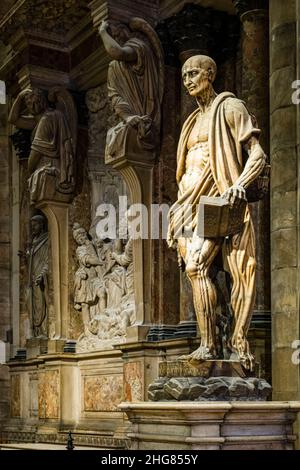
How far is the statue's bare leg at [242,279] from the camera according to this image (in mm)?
7195

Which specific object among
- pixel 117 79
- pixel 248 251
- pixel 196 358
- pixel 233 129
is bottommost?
pixel 196 358

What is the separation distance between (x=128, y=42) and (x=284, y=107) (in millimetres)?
2800

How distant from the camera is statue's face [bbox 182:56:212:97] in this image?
757cm

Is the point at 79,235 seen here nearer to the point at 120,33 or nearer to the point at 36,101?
the point at 36,101

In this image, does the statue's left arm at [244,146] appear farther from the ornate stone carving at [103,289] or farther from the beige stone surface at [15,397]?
the beige stone surface at [15,397]

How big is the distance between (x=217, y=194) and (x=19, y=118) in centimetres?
661

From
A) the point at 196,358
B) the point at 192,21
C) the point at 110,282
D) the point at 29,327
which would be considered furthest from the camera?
the point at 29,327

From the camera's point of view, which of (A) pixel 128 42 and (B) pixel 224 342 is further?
(A) pixel 128 42

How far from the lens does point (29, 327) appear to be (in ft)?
46.3

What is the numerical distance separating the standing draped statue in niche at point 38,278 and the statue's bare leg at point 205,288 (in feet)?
20.5

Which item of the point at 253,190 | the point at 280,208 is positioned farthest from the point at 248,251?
the point at 280,208

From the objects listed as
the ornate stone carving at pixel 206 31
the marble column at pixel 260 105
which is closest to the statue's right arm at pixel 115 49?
the ornate stone carving at pixel 206 31

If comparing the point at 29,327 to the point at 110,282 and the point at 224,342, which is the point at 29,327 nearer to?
the point at 110,282

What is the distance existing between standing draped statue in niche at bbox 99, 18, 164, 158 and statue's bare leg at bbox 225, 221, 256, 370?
12.5ft
